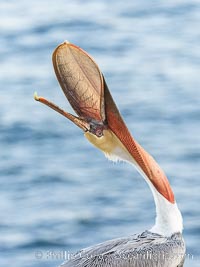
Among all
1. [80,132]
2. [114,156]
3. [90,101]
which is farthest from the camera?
[80,132]

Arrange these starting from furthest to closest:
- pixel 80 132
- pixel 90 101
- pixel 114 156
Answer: pixel 80 132
pixel 114 156
pixel 90 101

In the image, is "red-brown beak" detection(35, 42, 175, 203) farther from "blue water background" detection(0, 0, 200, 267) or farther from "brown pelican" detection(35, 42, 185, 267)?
"blue water background" detection(0, 0, 200, 267)

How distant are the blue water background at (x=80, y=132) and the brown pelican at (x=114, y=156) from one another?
62.2 inches

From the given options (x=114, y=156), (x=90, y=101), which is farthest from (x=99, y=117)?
(x=114, y=156)

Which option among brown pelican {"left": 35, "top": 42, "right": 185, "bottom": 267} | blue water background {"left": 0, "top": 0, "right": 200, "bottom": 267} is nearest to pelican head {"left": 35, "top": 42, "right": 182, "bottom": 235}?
brown pelican {"left": 35, "top": 42, "right": 185, "bottom": 267}

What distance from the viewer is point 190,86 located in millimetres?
10039

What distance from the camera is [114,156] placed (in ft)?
18.8

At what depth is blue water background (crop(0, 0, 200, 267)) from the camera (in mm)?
8125

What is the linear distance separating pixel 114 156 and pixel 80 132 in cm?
370

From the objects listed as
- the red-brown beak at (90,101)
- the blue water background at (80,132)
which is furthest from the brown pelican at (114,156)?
the blue water background at (80,132)

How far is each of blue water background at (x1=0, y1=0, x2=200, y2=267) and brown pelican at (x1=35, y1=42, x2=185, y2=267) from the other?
1581mm

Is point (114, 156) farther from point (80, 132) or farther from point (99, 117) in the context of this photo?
point (80, 132)

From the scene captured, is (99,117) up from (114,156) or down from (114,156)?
Answer: up

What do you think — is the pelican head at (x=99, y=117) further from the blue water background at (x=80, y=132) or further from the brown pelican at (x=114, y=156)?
the blue water background at (x=80, y=132)
